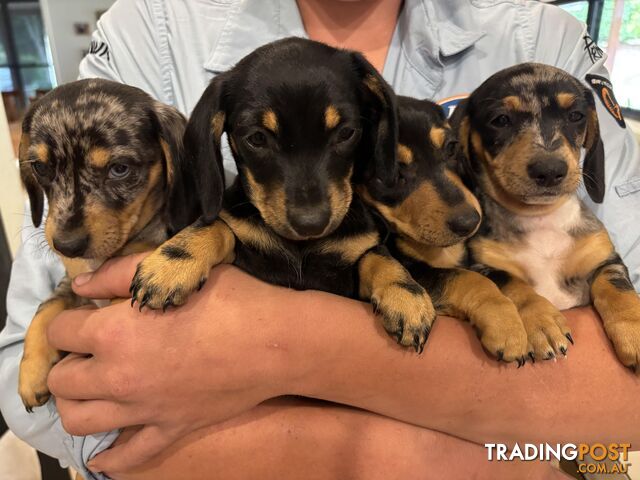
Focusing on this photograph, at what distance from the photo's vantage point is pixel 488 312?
1.36 m

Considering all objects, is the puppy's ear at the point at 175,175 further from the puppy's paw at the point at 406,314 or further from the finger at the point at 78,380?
the puppy's paw at the point at 406,314

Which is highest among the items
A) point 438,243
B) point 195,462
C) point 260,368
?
point 438,243

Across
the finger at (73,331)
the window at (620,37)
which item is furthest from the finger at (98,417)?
the window at (620,37)

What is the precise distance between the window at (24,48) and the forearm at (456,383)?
3718 millimetres

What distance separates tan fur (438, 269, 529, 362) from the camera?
4.26 feet

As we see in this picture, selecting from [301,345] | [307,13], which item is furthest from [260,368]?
[307,13]

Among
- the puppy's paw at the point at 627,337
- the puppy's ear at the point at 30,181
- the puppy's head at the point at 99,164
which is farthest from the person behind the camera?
the puppy's ear at the point at 30,181

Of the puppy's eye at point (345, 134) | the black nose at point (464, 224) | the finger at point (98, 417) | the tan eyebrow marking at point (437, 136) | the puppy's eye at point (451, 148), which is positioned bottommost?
the finger at point (98, 417)

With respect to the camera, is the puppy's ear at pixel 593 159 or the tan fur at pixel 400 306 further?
the puppy's ear at pixel 593 159

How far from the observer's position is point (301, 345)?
1259 millimetres

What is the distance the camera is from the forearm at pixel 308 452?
1.34m

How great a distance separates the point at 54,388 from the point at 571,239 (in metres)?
1.59

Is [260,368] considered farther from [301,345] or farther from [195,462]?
[195,462]

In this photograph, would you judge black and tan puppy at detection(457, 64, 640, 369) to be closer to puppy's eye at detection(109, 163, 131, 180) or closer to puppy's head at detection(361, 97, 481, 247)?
puppy's head at detection(361, 97, 481, 247)
